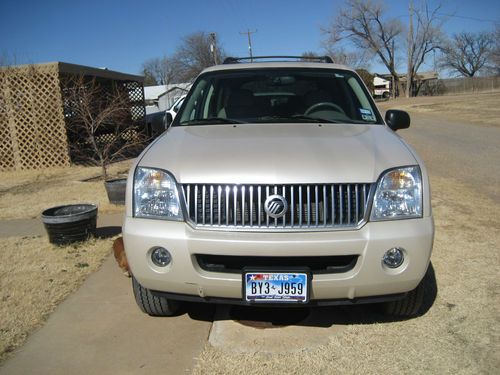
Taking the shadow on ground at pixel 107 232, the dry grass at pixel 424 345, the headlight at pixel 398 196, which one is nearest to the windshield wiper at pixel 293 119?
the headlight at pixel 398 196

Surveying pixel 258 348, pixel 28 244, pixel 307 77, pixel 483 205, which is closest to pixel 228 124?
pixel 307 77

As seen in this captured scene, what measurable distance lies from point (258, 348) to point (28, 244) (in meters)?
3.41

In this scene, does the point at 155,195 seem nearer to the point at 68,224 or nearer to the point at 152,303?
the point at 152,303

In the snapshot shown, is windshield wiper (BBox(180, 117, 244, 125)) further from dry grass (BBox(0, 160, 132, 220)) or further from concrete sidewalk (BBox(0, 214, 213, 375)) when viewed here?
dry grass (BBox(0, 160, 132, 220))

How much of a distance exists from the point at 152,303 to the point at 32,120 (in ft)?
32.7

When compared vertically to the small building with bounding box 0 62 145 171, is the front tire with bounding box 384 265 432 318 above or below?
below

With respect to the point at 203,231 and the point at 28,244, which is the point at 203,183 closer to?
the point at 203,231

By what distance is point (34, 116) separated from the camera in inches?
458

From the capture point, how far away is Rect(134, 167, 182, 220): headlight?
279 centimetres

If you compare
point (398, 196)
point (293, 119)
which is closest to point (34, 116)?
point (293, 119)

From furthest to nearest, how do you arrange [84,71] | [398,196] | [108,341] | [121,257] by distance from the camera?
1. [84,71]
2. [121,257]
3. [108,341]
4. [398,196]

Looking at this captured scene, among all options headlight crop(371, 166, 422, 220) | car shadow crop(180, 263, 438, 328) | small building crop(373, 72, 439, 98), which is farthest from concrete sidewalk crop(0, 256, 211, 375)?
small building crop(373, 72, 439, 98)

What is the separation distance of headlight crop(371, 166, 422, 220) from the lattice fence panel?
1042 cm

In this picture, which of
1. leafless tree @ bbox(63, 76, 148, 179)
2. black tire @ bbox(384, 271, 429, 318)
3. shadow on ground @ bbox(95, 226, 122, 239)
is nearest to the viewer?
black tire @ bbox(384, 271, 429, 318)
